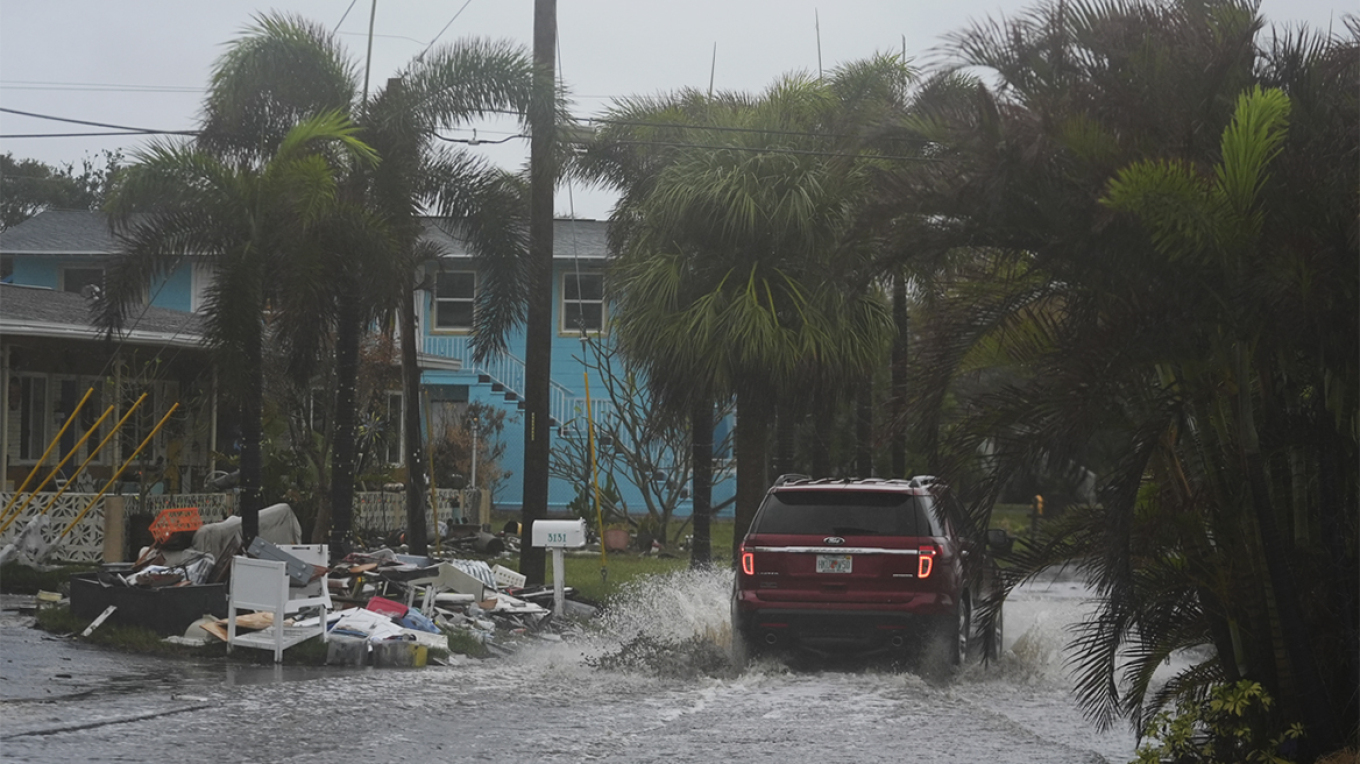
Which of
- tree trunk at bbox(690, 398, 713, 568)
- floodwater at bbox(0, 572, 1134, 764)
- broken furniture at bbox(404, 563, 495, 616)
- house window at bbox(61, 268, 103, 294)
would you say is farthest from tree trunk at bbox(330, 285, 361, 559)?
house window at bbox(61, 268, 103, 294)

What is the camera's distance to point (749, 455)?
2189 centimetres

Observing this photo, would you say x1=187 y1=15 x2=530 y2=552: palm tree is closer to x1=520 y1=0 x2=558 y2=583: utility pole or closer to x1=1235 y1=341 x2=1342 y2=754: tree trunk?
x1=520 y1=0 x2=558 y2=583: utility pole

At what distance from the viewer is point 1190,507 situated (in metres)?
8.16

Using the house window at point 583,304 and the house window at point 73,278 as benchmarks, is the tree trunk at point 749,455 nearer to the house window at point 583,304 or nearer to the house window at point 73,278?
the house window at point 583,304

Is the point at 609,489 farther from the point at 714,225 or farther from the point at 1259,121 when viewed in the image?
the point at 1259,121

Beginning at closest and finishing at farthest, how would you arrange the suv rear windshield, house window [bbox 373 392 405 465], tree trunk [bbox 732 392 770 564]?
the suv rear windshield → tree trunk [bbox 732 392 770 564] → house window [bbox 373 392 405 465]

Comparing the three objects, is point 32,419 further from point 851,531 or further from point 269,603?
point 851,531

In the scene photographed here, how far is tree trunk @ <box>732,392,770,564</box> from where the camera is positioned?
20938 millimetres

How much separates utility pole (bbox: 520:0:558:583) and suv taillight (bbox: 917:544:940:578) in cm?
725

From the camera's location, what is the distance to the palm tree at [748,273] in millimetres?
19625

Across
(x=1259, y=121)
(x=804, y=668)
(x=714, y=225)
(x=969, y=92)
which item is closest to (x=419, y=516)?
(x=714, y=225)

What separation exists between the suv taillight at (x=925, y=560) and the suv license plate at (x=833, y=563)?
570mm

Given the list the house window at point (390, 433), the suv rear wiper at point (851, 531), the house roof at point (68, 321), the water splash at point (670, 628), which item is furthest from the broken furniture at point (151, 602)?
the house window at point (390, 433)

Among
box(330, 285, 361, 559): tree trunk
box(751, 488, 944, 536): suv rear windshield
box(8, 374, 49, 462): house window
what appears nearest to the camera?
box(751, 488, 944, 536): suv rear windshield
